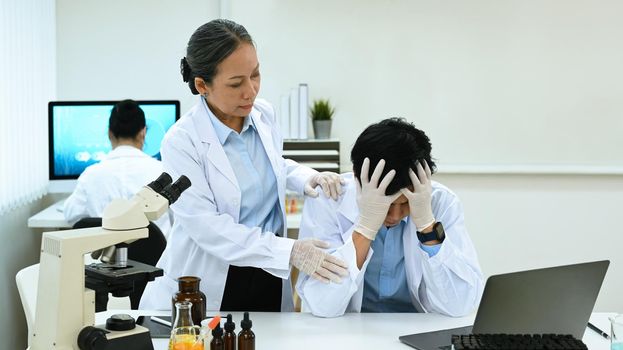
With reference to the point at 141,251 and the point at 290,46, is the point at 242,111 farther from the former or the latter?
the point at 290,46

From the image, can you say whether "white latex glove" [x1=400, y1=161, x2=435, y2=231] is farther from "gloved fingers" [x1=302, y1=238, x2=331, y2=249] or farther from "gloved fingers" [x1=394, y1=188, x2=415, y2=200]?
"gloved fingers" [x1=302, y1=238, x2=331, y2=249]

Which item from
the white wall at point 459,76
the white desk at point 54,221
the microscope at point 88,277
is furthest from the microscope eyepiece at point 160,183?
the white wall at point 459,76

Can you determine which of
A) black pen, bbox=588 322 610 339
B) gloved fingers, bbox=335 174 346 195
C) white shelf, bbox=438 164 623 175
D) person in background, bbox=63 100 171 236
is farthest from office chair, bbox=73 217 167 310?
white shelf, bbox=438 164 623 175

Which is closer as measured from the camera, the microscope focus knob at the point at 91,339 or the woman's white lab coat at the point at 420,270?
the microscope focus knob at the point at 91,339

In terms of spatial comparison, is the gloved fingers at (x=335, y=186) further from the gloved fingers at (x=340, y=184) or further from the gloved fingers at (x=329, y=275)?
the gloved fingers at (x=329, y=275)

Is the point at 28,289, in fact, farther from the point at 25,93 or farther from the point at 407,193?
the point at 25,93

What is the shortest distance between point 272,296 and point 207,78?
667 millimetres

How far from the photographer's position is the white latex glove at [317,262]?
1.86 m

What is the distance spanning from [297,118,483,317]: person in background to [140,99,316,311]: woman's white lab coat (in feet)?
0.50

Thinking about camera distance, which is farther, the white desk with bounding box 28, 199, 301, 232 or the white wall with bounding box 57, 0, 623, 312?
the white wall with bounding box 57, 0, 623, 312

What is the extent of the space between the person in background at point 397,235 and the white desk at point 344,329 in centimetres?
5

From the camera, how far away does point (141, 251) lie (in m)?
2.73

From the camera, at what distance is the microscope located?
145cm

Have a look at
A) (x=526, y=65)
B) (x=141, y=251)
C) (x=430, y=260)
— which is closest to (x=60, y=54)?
(x=141, y=251)
